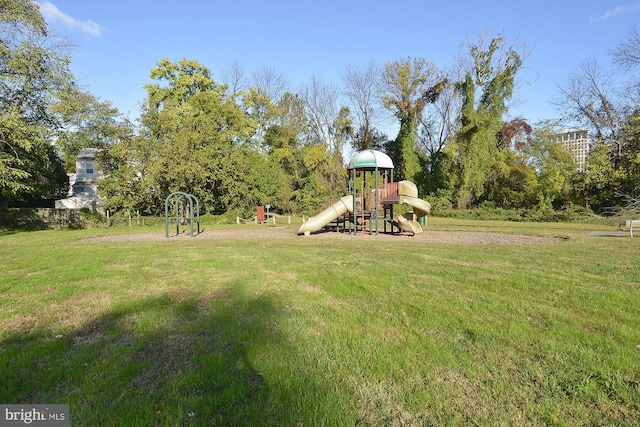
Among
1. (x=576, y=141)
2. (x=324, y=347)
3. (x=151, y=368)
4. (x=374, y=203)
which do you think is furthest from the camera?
(x=576, y=141)

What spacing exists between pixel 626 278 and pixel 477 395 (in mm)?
5855

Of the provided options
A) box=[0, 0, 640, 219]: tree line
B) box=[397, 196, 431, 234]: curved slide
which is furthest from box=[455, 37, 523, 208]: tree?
box=[397, 196, 431, 234]: curved slide

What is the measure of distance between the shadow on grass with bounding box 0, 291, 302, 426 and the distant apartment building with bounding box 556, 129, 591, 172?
3736cm

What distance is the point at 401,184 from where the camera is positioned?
56.0 feet

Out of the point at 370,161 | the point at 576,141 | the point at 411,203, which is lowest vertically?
the point at 411,203

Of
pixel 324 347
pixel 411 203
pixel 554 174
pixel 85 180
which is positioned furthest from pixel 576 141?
pixel 85 180

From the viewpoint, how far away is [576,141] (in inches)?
1351

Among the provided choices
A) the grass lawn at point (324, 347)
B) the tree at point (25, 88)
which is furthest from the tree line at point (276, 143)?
the grass lawn at point (324, 347)

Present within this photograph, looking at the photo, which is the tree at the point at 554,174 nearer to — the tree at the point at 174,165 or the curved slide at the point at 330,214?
the curved slide at the point at 330,214

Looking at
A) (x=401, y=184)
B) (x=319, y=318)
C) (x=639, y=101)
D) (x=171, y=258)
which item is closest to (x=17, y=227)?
(x=171, y=258)

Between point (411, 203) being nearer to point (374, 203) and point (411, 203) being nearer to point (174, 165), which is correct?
point (374, 203)

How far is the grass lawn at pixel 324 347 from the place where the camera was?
255 cm

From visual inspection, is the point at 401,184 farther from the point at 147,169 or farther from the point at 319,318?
the point at 147,169

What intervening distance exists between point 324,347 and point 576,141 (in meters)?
39.7
